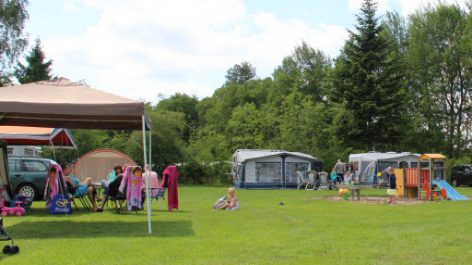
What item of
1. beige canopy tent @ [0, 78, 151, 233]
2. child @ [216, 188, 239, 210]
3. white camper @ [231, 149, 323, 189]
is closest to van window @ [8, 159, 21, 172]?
beige canopy tent @ [0, 78, 151, 233]

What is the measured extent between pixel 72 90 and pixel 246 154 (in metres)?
18.6

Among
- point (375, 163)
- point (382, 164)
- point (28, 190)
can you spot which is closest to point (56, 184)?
point (28, 190)

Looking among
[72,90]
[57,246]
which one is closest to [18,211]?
[72,90]

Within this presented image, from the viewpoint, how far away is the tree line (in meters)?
31.9

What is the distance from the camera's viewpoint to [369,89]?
33.2 m

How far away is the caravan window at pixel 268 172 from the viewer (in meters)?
26.1

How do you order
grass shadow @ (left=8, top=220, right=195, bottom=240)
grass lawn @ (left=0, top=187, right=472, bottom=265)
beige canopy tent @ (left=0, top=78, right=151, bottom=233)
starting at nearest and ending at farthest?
grass lawn @ (left=0, top=187, right=472, bottom=265) → grass shadow @ (left=8, top=220, right=195, bottom=240) → beige canopy tent @ (left=0, top=78, right=151, bottom=233)

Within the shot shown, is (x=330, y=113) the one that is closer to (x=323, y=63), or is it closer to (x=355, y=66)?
(x=355, y=66)

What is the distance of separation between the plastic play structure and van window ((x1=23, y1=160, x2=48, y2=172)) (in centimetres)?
1203

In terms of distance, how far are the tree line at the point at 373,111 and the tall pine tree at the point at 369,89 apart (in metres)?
0.07

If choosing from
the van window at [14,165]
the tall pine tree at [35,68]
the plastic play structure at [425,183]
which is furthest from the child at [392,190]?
the tall pine tree at [35,68]

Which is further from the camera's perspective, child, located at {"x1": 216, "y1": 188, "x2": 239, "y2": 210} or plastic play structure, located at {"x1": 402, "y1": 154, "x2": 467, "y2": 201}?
plastic play structure, located at {"x1": 402, "y1": 154, "x2": 467, "y2": 201}

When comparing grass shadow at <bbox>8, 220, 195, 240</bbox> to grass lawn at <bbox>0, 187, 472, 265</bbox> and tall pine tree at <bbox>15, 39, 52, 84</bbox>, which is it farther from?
tall pine tree at <bbox>15, 39, 52, 84</bbox>

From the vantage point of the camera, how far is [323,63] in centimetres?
4594
